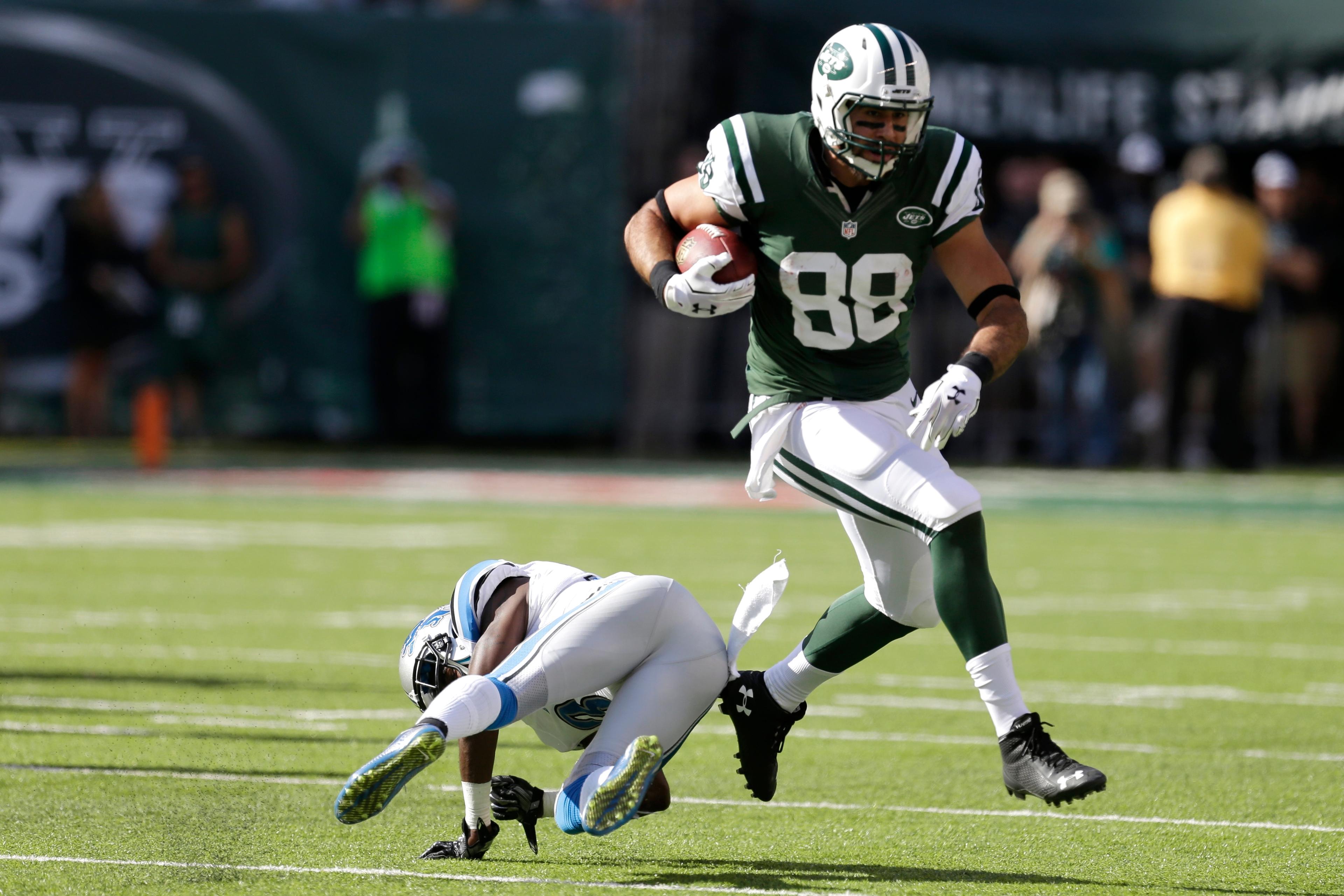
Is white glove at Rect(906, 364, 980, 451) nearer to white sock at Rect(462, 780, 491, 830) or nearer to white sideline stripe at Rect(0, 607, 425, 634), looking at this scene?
white sock at Rect(462, 780, 491, 830)

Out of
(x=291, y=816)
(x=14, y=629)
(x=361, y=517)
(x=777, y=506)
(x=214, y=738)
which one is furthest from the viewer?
(x=777, y=506)

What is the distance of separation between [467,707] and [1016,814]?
1500 mm

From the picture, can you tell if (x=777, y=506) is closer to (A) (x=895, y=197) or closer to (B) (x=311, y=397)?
(B) (x=311, y=397)

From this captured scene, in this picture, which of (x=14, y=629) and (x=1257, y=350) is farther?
(x=1257, y=350)

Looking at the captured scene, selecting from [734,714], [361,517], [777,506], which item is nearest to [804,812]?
[734,714]

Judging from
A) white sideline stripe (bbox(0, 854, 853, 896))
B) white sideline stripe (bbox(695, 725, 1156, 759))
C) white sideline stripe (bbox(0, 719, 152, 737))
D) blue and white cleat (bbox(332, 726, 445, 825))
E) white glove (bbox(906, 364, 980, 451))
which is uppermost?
white glove (bbox(906, 364, 980, 451))

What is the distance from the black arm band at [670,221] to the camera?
16.9 ft

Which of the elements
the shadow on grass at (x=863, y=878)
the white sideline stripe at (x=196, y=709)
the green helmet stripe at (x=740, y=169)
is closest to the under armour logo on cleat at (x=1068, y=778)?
the shadow on grass at (x=863, y=878)

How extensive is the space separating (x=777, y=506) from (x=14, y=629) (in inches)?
268

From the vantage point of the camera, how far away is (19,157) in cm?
1641

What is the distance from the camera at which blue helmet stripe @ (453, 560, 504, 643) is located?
14.5 feet

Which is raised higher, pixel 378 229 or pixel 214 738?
pixel 378 229

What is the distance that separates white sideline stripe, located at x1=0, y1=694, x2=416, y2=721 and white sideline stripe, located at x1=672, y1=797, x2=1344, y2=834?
136 cm

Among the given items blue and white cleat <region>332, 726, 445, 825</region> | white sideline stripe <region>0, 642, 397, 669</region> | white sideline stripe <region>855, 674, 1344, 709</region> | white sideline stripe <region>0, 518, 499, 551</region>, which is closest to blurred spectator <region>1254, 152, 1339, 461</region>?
white sideline stripe <region>0, 518, 499, 551</region>
